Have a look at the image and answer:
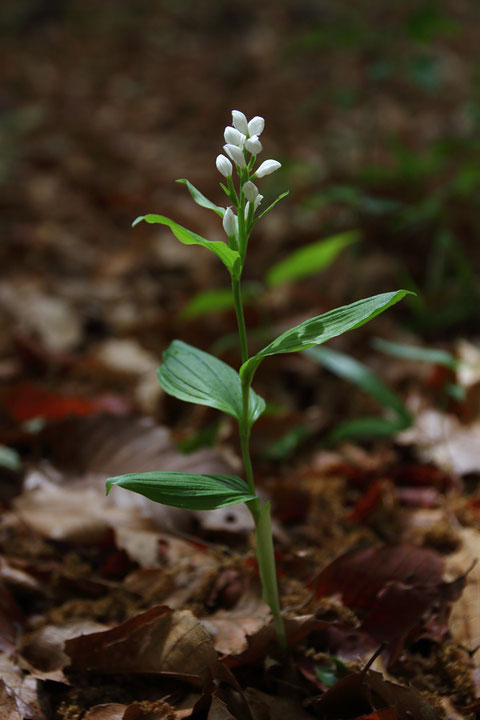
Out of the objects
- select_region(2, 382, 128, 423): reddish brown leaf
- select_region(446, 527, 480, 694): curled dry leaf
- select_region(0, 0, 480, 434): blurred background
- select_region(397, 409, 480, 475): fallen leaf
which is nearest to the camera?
select_region(446, 527, 480, 694): curled dry leaf

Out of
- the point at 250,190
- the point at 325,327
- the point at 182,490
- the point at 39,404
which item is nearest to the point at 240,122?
the point at 250,190


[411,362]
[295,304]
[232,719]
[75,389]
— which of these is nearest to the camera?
[232,719]

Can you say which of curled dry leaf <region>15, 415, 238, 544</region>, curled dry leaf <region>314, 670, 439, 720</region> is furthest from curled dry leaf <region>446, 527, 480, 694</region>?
curled dry leaf <region>15, 415, 238, 544</region>

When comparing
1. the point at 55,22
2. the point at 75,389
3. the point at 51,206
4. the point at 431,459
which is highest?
the point at 55,22

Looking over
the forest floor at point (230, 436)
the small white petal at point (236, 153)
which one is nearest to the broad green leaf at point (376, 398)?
the forest floor at point (230, 436)

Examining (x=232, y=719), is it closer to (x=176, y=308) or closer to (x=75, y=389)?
(x=75, y=389)

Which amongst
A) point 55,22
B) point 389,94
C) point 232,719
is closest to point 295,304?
point 232,719

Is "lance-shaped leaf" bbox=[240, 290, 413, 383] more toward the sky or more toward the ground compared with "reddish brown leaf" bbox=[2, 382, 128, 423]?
more toward the sky

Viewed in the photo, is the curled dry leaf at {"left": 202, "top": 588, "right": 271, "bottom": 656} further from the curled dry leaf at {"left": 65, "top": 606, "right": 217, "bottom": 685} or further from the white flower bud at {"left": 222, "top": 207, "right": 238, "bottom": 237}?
the white flower bud at {"left": 222, "top": 207, "right": 238, "bottom": 237}
